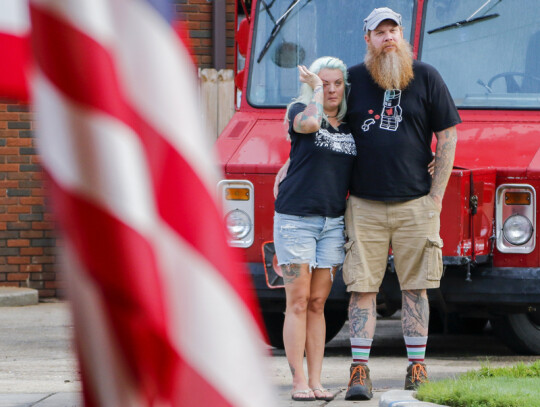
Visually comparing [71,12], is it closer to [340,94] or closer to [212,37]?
[340,94]

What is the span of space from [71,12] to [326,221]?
187 inches

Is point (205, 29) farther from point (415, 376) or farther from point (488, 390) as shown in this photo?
point (488, 390)

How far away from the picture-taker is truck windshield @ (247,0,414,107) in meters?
7.91

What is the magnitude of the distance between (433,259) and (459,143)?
71.0 inches

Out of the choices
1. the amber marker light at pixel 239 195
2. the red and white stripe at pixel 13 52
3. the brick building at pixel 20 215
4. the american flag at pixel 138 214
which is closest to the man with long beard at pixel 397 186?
the amber marker light at pixel 239 195

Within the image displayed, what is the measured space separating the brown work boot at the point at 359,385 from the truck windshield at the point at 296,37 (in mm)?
2770

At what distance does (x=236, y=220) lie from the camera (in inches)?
289

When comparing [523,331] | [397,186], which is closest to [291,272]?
[397,186]

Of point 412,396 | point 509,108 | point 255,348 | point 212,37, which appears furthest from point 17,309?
point 255,348

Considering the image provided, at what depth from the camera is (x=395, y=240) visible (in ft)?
19.3

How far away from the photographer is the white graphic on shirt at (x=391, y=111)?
5801 mm

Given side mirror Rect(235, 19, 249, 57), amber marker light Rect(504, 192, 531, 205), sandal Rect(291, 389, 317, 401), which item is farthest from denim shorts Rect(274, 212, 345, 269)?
side mirror Rect(235, 19, 249, 57)

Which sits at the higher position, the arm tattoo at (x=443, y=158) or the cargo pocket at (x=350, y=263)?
the arm tattoo at (x=443, y=158)

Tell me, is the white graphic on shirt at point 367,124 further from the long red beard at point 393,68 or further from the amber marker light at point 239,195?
the amber marker light at point 239,195
